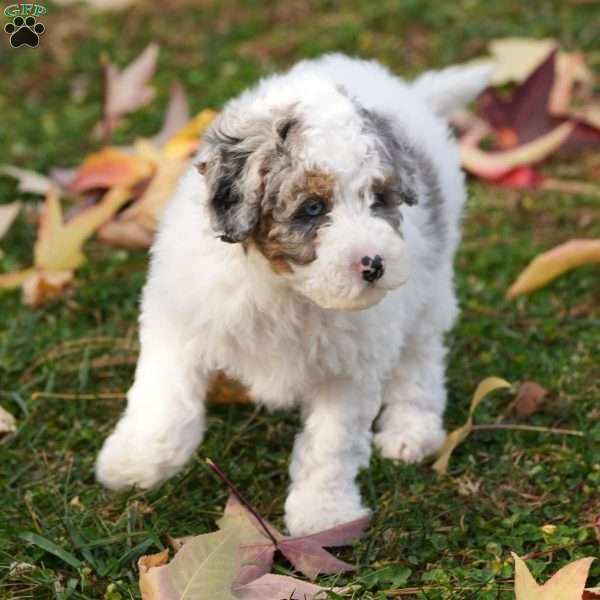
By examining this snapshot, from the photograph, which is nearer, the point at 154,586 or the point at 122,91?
the point at 154,586

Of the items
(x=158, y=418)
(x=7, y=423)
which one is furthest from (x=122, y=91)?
(x=158, y=418)

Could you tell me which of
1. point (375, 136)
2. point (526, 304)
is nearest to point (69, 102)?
point (526, 304)

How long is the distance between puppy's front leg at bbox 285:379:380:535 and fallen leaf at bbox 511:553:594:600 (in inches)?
33.2

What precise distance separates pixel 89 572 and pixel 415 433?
1416 mm

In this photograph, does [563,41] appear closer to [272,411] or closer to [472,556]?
[272,411]

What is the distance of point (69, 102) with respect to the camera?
312 inches

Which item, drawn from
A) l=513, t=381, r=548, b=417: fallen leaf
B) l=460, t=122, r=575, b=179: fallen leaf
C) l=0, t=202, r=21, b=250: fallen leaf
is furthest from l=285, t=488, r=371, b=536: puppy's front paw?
l=460, t=122, r=575, b=179: fallen leaf

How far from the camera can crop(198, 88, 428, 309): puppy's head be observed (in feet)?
11.2

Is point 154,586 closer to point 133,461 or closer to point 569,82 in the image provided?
point 133,461

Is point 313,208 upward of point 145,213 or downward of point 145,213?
upward

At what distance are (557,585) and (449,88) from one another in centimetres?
252

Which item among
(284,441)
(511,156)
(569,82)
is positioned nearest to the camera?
(284,441)

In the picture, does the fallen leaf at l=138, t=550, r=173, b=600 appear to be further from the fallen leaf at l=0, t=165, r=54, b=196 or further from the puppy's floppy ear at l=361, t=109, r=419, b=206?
the fallen leaf at l=0, t=165, r=54, b=196

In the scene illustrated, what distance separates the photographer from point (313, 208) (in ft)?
11.4
